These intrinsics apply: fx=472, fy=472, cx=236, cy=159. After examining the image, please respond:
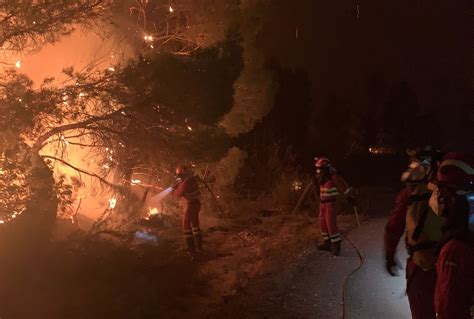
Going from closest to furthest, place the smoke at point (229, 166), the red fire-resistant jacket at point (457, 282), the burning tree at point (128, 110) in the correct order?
the red fire-resistant jacket at point (457, 282)
the burning tree at point (128, 110)
the smoke at point (229, 166)

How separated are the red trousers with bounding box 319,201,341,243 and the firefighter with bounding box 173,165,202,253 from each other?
304cm

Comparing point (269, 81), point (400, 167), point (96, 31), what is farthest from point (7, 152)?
point (400, 167)

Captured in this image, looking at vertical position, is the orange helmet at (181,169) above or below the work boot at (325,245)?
above

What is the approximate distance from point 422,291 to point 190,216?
22.7ft

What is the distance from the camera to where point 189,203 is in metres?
10.3

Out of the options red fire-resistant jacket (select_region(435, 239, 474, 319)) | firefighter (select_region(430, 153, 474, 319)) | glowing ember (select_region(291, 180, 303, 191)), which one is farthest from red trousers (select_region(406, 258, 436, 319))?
glowing ember (select_region(291, 180, 303, 191))

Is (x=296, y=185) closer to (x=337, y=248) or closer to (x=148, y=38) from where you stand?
(x=148, y=38)

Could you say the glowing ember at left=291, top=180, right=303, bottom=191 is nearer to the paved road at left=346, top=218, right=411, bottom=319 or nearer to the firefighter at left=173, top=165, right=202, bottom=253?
the firefighter at left=173, top=165, right=202, bottom=253

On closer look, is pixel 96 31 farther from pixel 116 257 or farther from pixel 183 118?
pixel 116 257

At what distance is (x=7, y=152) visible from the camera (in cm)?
658

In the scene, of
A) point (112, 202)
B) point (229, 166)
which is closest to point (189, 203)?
point (112, 202)

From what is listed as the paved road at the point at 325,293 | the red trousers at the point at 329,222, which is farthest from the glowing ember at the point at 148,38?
the paved road at the point at 325,293

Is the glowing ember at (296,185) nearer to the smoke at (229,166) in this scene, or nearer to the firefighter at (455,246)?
the smoke at (229,166)

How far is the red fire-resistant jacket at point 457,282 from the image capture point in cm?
289
